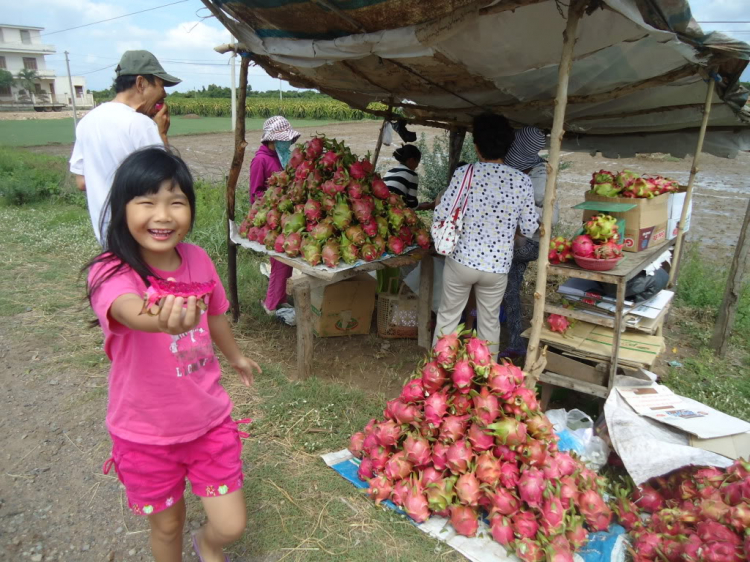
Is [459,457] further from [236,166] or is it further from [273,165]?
[273,165]

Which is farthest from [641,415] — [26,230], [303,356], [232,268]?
[26,230]

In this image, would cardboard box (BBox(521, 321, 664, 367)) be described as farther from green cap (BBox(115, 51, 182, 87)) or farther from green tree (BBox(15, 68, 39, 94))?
green tree (BBox(15, 68, 39, 94))

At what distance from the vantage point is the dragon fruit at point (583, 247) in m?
3.09

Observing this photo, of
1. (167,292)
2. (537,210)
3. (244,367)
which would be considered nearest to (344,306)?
(537,210)

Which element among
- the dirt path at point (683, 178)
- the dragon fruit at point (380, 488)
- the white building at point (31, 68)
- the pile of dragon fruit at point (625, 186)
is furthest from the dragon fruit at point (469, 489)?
the white building at point (31, 68)

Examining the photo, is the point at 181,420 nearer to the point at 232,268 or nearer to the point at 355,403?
the point at 355,403

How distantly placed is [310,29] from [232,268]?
2508 millimetres

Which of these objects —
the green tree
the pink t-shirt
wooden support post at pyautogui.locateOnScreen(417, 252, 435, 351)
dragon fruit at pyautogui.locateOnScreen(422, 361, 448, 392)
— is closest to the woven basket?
wooden support post at pyautogui.locateOnScreen(417, 252, 435, 351)

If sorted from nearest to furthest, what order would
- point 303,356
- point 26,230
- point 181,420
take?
1. point 181,420
2. point 303,356
3. point 26,230

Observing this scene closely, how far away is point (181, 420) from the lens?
5.56ft

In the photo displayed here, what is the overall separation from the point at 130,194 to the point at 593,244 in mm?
2666

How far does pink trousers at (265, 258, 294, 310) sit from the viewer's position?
4910mm

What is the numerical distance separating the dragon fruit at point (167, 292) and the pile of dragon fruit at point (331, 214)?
2.12 metres

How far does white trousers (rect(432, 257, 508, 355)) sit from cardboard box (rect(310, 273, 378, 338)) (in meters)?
1.07
